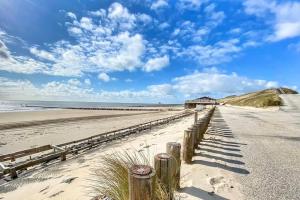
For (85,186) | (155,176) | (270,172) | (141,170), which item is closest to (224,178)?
Answer: (270,172)

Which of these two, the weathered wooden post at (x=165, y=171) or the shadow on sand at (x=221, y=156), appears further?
the shadow on sand at (x=221, y=156)

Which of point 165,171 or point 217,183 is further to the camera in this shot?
point 217,183

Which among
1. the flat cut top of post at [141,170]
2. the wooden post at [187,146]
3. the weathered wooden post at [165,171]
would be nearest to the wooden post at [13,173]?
the wooden post at [187,146]

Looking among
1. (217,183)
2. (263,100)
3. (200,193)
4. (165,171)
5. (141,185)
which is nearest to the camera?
(141,185)

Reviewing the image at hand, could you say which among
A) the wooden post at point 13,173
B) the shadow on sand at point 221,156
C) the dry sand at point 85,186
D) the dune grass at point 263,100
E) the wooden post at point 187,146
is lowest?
the wooden post at point 13,173

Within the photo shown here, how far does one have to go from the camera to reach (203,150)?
23.4 feet

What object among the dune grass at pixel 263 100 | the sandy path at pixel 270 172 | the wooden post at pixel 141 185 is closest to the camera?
the wooden post at pixel 141 185

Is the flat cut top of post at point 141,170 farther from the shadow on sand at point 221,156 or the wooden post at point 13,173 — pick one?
the wooden post at point 13,173

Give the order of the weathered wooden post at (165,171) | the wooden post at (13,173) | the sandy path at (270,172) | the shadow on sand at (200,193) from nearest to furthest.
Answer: the weathered wooden post at (165,171) < the shadow on sand at (200,193) < the sandy path at (270,172) < the wooden post at (13,173)

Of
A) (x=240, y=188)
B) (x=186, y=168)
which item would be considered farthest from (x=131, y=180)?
Result: (x=186, y=168)

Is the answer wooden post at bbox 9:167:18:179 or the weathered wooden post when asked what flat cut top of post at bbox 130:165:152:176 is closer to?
the weathered wooden post

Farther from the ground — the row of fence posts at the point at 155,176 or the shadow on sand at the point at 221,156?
the row of fence posts at the point at 155,176

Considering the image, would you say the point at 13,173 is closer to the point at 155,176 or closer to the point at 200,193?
the point at 200,193

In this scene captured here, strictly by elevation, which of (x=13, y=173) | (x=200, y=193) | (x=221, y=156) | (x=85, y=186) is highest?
(x=221, y=156)
